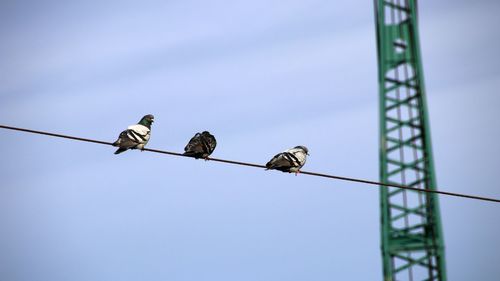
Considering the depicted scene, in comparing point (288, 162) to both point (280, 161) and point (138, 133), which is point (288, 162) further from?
point (138, 133)

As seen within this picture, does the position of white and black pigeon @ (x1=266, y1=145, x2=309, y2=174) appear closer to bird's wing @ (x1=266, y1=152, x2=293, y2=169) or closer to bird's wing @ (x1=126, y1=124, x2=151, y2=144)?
bird's wing @ (x1=266, y1=152, x2=293, y2=169)

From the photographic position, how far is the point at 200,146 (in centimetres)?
2352

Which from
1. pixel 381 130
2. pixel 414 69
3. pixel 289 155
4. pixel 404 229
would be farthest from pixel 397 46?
pixel 289 155

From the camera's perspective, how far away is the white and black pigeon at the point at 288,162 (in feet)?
77.7

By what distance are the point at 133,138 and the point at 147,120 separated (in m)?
3.27

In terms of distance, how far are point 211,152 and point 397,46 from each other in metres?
25.8

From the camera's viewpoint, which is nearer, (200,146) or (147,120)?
(200,146)

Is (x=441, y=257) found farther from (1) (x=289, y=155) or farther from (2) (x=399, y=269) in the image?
(1) (x=289, y=155)

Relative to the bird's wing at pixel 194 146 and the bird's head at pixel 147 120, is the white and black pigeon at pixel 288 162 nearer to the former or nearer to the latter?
the bird's wing at pixel 194 146

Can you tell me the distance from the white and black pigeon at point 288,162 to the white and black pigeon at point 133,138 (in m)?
3.18

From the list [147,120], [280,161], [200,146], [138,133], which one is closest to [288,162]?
[280,161]

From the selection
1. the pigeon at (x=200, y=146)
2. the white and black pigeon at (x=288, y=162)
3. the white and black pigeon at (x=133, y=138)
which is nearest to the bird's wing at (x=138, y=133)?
the white and black pigeon at (x=133, y=138)

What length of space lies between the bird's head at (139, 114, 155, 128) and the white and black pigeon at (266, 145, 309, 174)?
4.21 meters

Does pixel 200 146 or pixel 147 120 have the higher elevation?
pixel 147 120
